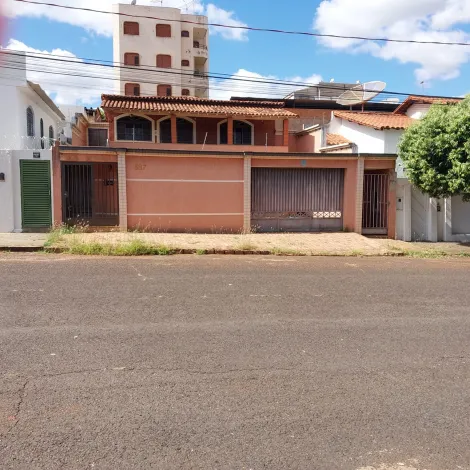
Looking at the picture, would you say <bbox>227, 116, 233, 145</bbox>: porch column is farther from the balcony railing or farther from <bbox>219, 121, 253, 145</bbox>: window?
the balcony railing

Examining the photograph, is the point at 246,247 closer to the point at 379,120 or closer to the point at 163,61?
the point at 379,120

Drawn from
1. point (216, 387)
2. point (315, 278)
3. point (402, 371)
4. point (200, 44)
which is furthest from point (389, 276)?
point (200, 44)

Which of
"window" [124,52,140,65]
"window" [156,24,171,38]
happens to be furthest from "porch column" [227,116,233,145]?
"window" [156,24,171,38]

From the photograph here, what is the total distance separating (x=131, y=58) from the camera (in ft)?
152

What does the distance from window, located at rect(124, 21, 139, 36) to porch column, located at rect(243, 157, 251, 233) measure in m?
37.7

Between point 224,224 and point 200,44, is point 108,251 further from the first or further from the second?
point 200,44

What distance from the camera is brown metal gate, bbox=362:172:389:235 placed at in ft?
51.0

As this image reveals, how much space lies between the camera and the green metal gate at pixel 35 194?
1339cm

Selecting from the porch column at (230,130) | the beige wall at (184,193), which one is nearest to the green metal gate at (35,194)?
the beige wall at (184,193)

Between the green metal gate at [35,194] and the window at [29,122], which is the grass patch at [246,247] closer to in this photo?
the green metal gate at [35,194]

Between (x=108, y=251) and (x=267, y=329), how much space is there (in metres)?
6.63

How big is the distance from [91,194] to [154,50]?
124ft

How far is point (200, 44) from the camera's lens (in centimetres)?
4988

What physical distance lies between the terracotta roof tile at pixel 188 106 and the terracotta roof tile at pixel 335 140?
2.23 metres
